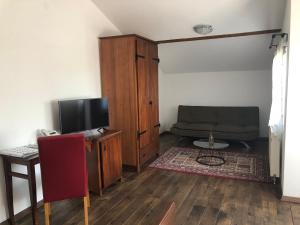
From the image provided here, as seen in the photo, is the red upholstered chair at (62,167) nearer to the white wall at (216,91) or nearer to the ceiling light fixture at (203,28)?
the ceiling light fixture at (203,28)

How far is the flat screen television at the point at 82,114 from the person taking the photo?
3.05 m

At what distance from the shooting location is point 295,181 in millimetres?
2836

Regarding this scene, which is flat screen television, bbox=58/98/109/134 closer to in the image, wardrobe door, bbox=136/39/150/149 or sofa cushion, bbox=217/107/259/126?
wardrobe door, bbox=136/39/150/149

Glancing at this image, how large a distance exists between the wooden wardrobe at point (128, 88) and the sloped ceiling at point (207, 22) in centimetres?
40

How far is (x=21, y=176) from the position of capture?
2436 millimetres

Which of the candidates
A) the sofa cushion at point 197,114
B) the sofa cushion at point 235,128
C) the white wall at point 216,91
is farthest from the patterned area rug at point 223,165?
the white wall at point 216,91

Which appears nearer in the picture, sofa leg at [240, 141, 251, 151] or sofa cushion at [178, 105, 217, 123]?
sofa leg at [240, 141, 251, 151]

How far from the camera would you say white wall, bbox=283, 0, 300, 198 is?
2.69m

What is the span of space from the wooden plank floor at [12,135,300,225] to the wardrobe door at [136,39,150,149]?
28.3 inches

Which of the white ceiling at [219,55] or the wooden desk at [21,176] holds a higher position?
the white ceiling at [219,55]

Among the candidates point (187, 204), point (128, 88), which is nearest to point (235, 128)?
point (128, 88)

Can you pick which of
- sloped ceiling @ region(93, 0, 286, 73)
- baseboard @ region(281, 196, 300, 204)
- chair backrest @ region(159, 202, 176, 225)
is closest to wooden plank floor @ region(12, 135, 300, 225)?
baseboard @ region(281, 196, 300, 204)

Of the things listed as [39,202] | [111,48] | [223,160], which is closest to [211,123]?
[223,160]

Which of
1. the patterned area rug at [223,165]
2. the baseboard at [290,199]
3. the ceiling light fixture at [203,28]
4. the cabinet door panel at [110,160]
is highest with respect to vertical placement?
the ceiling light fixture at [203,28]
